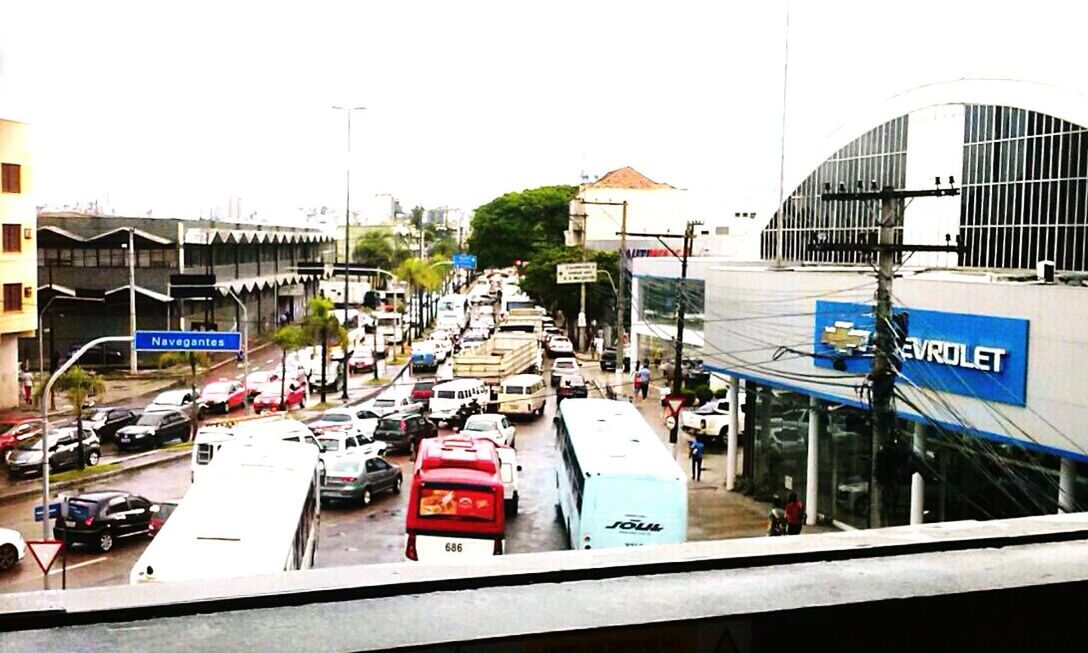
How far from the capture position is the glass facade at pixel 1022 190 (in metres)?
6.91

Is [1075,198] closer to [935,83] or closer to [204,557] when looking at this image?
[935,83]

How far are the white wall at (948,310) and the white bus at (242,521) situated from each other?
2.28 metres

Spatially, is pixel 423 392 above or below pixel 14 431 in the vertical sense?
below

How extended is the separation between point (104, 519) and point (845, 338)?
351cm

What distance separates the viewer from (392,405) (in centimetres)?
860

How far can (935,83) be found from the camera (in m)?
7.90

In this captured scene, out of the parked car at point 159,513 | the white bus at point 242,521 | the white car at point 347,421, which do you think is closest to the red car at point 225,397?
the white bus at point 242,521

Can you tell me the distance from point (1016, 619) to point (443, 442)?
4630 mm

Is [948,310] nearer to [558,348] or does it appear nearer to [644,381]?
[644,381]

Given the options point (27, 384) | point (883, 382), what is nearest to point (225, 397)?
point (883, 382)

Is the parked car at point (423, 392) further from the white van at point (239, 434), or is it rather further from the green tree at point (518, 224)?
the green tree at point (518, 224)

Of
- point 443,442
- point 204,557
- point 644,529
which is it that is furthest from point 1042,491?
point 204,557

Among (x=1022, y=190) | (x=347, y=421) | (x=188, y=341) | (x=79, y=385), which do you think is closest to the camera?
(x=79, y=385)

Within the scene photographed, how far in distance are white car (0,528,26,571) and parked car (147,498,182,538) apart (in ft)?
2.53
